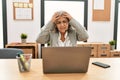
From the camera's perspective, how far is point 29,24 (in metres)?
4.27

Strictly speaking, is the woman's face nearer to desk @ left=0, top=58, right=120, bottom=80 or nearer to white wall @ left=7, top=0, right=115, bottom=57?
desk @ left=0, top=58, right=120, bottom=80

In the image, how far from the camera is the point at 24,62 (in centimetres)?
138

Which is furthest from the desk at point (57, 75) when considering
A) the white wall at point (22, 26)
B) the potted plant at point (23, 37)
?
the white wall at point (22, 26)

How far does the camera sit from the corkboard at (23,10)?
416 cm

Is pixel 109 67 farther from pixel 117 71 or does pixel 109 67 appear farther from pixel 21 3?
pixel 21 3

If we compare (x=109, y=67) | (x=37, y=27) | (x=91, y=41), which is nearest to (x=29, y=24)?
(x=37, y=27)

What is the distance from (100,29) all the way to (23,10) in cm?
195

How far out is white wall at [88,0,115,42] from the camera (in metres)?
4.40

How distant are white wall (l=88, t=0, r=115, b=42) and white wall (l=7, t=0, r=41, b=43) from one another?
129cm

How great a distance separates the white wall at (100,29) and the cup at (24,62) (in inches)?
125

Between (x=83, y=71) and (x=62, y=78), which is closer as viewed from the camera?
(x=62, y=78)

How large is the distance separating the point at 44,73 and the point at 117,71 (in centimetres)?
58

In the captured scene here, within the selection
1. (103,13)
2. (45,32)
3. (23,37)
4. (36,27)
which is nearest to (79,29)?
(45,32)

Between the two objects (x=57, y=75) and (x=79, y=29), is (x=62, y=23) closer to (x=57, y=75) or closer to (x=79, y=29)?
(x=79, y=29)
